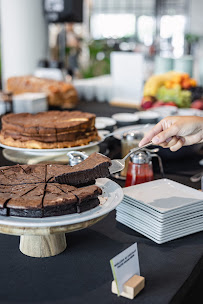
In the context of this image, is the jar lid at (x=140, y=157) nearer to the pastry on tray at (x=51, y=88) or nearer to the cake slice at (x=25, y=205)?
the cake slice at (x=25, y=205)

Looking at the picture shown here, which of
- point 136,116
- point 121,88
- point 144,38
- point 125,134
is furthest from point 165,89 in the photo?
point 144,38

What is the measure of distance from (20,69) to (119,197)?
2977 millimetres

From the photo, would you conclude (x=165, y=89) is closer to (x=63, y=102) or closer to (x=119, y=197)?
(x=63, y=102)

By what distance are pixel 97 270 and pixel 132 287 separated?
12cm

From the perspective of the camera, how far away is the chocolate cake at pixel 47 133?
1426 mm

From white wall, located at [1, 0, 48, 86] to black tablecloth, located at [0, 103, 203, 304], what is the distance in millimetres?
2810

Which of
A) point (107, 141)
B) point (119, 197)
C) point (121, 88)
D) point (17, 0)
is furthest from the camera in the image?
point (17, 0)

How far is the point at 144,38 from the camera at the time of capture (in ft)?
37.8

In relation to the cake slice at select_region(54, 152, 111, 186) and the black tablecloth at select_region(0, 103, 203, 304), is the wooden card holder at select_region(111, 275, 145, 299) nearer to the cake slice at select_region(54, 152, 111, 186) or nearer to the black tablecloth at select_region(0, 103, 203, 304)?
the black tablecloth at select_region(0, 103, 203, 304)

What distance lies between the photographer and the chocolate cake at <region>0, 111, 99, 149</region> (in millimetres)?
1426

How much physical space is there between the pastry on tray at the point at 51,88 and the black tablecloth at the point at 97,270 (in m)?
1.80

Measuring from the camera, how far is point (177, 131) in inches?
40.8

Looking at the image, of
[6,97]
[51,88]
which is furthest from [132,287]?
[51,88]

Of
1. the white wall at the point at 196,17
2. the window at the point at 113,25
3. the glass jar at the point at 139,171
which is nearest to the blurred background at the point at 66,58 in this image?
the glass jar at the point at 139,171
